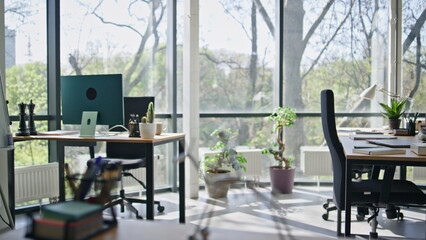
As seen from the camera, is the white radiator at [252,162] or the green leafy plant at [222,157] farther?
the white radiator at [252,162]

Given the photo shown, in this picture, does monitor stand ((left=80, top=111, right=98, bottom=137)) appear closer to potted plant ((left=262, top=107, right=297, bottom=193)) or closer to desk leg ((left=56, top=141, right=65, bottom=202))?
desk leg ((left=56, top=141, right=65, bottom=202))

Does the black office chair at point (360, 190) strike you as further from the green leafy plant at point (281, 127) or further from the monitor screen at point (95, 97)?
the green leafy plant at point (281, 127)

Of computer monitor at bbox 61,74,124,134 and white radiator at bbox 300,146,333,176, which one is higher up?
computer monitor at bbox 61,74,124,134

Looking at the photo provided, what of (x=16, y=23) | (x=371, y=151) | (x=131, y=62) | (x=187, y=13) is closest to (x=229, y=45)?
(x=187, y=13)

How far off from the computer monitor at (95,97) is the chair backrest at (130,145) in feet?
1.87

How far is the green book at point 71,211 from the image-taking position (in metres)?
1.09

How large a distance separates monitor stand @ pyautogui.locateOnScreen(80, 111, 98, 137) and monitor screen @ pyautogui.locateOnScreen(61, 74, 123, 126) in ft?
0.14

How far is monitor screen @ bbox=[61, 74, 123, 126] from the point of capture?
3447mm

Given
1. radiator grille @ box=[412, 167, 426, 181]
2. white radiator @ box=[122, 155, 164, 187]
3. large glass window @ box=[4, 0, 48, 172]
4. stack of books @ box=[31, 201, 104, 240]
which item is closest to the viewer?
stack of books @ box=[31, 201, 104, 240]

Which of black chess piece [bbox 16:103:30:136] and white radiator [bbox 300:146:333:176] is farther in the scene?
white radiator [bbox 300:146:333:176]

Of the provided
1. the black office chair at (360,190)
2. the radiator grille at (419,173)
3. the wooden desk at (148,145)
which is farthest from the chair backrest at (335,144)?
the radiator grille at (419,173)

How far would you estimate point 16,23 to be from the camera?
4.19 metres

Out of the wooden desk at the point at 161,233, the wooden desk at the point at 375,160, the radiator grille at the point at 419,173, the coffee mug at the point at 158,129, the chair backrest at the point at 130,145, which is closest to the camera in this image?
the wooden desk at the point at 161,233

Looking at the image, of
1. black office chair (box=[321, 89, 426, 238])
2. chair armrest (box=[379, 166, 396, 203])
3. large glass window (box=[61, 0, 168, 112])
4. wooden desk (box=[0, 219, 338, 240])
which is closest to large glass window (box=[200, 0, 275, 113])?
large glass window (box=[61, 0, 168, 112])
